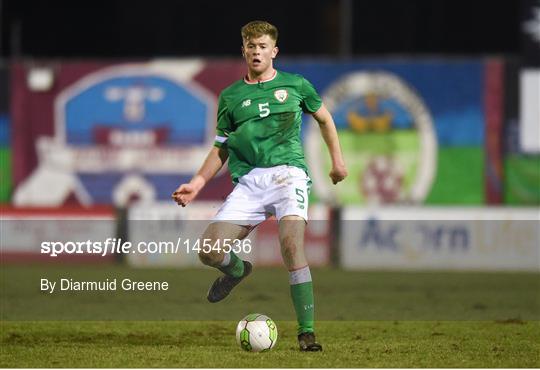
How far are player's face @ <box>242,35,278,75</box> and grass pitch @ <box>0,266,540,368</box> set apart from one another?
198 centimetres

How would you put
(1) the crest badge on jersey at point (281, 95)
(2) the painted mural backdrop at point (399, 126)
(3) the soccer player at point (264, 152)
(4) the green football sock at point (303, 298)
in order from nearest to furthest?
1. (4) the green football sock at point (303, 298)
2. (3) the soccer player at point (264, 152)
3. (1) the crest badge on jersey at point (281, 95)
4. (2) the painted mural backdrop at point (399, 126)

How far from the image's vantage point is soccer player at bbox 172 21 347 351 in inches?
352

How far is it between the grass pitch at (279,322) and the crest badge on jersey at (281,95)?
5.74 ft

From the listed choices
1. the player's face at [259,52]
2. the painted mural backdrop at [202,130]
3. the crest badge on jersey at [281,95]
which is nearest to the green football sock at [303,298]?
the crest badge on jersey at [281,95]

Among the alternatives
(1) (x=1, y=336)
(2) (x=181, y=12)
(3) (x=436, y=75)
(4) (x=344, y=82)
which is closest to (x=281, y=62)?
(4) (x=344, y=82)

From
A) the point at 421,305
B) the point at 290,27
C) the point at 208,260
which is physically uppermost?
the point at 290,27

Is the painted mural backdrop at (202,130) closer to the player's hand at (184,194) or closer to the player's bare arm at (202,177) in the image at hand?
the player's bare arm at (202,177)

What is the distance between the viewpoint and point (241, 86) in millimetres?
9195

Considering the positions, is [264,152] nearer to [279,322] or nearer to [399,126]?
[279,322]

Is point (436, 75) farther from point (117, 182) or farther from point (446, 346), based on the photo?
point (446, 346)

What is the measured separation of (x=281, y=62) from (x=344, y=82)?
4.02 feet

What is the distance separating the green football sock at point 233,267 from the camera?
9.28m

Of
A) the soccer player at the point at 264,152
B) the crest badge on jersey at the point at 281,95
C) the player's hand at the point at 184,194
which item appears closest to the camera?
the player's hand at the point at 184,194

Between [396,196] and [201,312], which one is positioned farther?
[396,196]
